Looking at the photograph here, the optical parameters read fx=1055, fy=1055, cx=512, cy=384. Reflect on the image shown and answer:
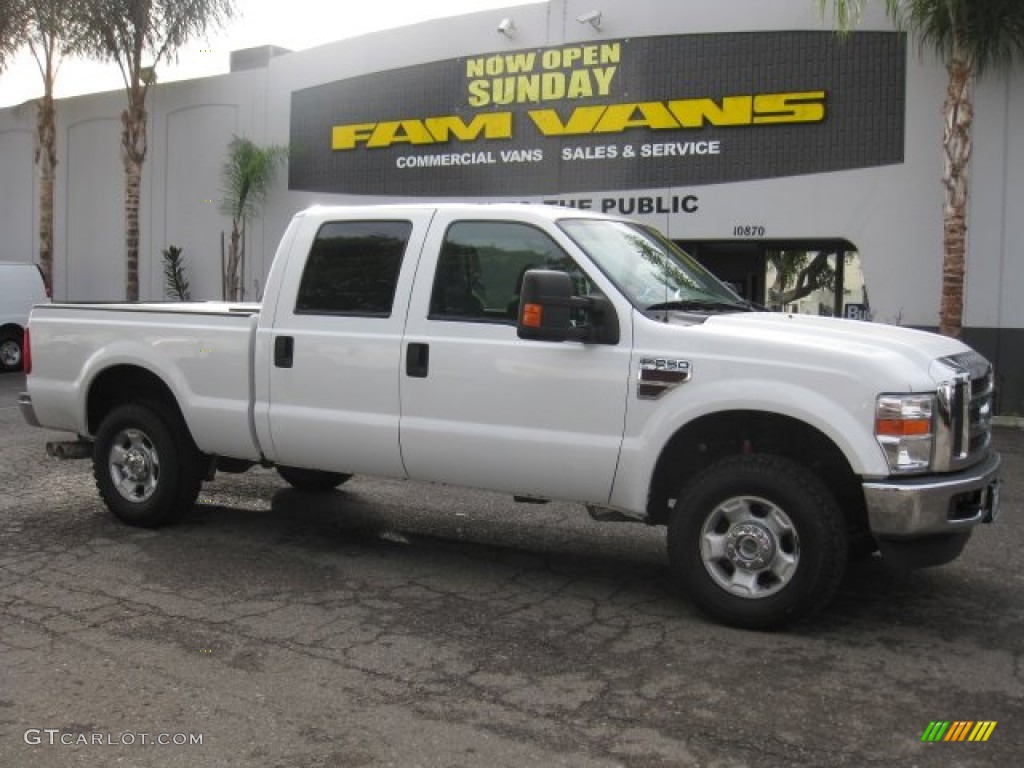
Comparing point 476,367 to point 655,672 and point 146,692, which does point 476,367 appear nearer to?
point 655,672

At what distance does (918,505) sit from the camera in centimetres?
450

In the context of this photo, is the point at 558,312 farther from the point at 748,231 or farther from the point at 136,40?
the point at 136,40

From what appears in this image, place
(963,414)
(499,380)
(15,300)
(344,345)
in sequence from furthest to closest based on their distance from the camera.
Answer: (15,300) → (344,345) → (499,380) → (963,414)

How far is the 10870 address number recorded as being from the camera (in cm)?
1504

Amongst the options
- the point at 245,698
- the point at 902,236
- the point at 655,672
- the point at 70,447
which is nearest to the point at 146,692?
the point at 245,698

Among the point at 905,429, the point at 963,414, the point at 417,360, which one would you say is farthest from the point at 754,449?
the point at 417,360

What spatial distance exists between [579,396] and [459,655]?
140cm

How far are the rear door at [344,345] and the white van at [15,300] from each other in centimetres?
1409

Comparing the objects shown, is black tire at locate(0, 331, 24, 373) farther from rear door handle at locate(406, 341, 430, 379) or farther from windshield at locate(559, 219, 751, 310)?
windshield at locate(559, 219, 751, 310)

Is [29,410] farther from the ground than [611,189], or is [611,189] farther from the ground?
[611,189]

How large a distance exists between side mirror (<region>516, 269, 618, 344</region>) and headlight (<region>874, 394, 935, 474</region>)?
4.24 feet

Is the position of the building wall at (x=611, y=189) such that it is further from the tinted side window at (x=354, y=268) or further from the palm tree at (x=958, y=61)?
the tinted side window at (x=354, y=268)

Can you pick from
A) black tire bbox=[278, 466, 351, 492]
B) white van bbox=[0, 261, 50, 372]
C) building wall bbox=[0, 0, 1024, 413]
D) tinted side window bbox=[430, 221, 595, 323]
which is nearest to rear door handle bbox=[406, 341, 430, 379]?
tinted side window bbox=[430, 221, 595, 323]

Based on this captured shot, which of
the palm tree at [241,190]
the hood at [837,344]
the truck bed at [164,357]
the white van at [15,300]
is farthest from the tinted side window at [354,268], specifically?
the white van at [15,300]
